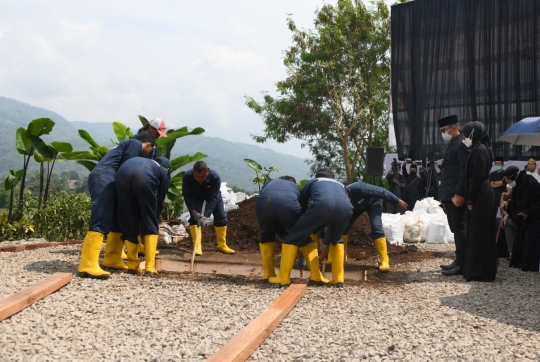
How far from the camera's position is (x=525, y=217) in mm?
7871

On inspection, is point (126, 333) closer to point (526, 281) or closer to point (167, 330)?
point (167, 330)

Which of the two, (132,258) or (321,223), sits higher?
(321,223)

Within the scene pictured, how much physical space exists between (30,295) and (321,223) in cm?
282

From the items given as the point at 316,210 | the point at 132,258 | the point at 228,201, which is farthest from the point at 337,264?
the point at 228,201

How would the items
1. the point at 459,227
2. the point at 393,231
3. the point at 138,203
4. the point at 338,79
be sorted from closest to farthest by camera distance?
the point at 138,203 < the point at 459,227 < the point at 393,231 < the point at 338,79

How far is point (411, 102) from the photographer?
1340 cm

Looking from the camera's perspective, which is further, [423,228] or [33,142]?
[423,228]

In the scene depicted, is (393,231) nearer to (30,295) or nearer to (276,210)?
(276,210)

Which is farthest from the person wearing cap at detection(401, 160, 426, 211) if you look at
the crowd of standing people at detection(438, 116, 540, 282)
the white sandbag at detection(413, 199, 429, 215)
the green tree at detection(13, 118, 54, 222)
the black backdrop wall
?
the green tree at detection(13, 118, 54, 222)

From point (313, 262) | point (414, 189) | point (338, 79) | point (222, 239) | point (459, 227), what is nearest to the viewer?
point (313, 262)

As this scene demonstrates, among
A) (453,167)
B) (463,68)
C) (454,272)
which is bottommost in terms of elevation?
(454,272)

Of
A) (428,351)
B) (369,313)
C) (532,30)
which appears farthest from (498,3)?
(428,351)

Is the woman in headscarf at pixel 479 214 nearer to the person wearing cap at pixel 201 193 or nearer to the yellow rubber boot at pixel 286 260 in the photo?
the yellow rubber boot at pixel 286 260

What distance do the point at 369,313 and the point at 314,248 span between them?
155cm
